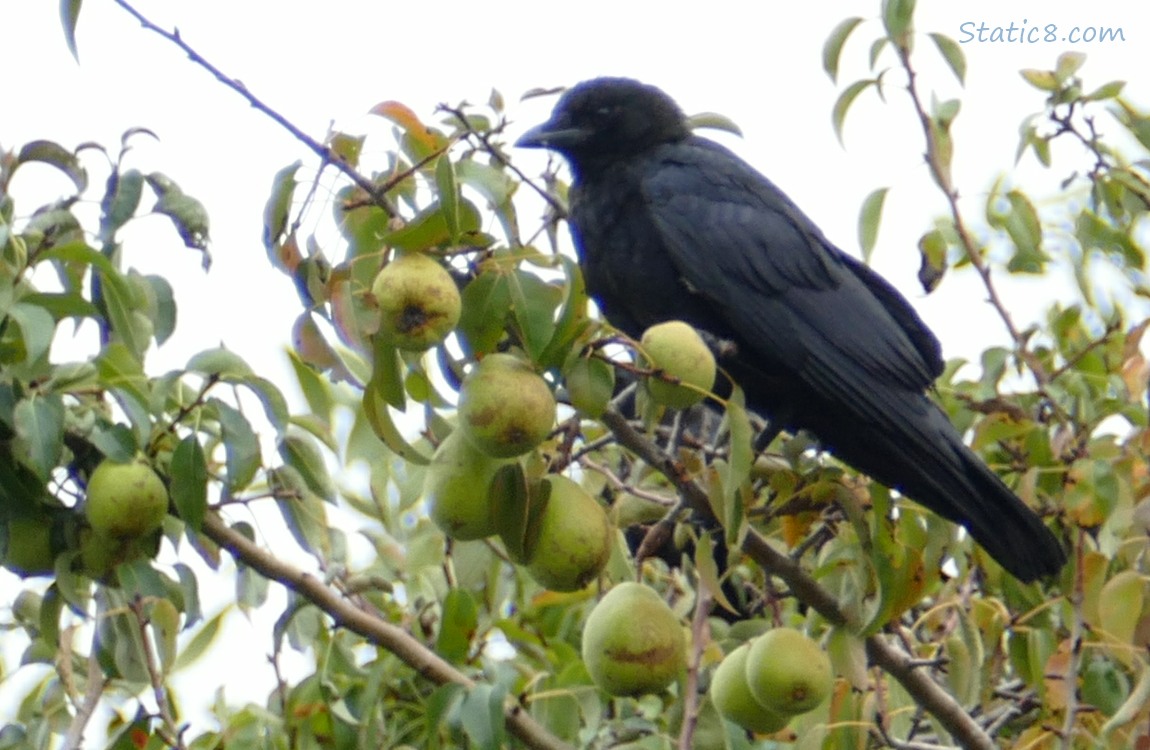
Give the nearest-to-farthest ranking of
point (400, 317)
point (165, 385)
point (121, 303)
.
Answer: point (400, 317) < point (165, 385) < point (121, 303)

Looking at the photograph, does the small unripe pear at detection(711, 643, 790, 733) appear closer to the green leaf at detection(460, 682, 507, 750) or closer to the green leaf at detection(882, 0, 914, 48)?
the green leaf at detection(460, 682, 507, 750)

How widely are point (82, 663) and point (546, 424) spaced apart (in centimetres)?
155

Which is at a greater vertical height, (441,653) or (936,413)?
(936,413)

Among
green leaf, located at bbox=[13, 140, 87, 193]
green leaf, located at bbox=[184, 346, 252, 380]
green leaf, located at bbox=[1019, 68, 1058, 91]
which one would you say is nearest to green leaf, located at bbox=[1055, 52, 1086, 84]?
green leaf, located at bbox=[1019, 68, 1058, 91]

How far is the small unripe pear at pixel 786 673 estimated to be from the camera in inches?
89.4

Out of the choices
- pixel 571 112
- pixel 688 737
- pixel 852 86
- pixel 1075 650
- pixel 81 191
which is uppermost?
pixel 571 112

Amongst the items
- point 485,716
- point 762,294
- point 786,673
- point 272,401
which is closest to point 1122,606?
point 786,673

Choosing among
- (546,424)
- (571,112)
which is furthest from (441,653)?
(571,112)

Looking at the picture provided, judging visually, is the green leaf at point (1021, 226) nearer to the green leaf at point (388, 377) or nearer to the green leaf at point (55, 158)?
the green leaf at point (388, 377)

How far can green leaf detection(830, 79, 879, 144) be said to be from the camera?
122 inches

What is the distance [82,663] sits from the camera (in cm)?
308

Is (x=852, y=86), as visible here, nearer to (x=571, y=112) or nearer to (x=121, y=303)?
(x=571, y=112)

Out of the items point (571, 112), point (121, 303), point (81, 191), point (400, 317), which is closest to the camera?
point (400, 317)

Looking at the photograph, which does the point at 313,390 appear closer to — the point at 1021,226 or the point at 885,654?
the point at 885,654
